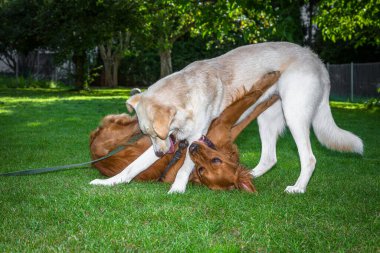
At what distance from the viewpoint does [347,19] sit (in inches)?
730

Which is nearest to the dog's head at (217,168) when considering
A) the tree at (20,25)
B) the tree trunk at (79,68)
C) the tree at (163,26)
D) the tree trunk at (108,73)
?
the tree at (163,26)

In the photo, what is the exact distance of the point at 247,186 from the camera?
16.4 ft

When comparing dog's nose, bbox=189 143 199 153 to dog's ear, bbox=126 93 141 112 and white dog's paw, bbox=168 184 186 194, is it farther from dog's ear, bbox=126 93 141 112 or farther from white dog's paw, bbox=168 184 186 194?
dog's ear, bbox=126 93 141 112

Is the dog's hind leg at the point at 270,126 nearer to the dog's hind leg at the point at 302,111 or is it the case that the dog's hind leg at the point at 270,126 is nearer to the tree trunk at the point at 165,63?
the dog's hind leg at the point at 302,111

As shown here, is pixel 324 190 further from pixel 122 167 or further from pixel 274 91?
pixel 122 167

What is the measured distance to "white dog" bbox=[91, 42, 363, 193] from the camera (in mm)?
4789

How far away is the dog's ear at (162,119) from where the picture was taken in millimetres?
4566

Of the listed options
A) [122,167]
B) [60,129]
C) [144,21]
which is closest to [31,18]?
[144,21]

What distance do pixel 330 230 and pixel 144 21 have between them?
24126 millimetres

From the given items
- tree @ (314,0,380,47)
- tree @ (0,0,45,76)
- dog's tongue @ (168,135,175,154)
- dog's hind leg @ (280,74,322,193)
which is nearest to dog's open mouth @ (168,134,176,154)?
dog's tongue @ (168,135,175,154)

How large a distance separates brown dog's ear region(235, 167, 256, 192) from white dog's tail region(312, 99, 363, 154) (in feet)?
3.15

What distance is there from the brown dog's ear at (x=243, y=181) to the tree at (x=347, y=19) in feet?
41.2

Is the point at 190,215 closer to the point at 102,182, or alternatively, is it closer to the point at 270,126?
the point at 102,182

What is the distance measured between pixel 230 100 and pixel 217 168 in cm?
77
